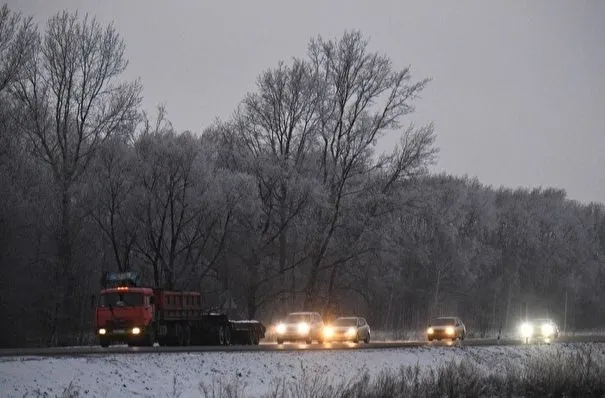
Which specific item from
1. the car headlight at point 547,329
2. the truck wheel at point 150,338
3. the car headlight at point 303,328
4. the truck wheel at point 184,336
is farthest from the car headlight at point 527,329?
the truck wheel at point 150,338

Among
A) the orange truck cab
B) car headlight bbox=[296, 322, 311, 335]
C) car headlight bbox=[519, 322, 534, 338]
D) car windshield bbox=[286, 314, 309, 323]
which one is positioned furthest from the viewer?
car headlight bbox=[519, 322, 534, 338]

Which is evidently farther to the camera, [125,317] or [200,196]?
[200,196]

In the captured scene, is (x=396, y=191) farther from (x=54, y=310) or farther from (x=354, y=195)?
(x=54, y=310)

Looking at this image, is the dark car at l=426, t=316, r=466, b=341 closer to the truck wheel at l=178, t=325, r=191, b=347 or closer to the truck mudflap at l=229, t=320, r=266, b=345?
the truck mudflap at l=229, t=320, r=266, b=345

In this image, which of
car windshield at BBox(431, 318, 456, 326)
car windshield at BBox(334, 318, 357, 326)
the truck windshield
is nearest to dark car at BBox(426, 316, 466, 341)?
car windshield at BBox(431, 318, 456, 326)

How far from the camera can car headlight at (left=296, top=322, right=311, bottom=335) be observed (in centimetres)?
5194

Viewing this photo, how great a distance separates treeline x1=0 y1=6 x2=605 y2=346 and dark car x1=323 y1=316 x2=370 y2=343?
1210cm

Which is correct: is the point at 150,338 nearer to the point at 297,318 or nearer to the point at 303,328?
the point at 303,328

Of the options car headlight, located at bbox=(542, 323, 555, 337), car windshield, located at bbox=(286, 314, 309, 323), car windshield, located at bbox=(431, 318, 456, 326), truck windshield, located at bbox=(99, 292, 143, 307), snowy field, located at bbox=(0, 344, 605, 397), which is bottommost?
snowy field, located at bbox=(0, 344, 605, 397)

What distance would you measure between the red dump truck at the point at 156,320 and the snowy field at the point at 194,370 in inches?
363

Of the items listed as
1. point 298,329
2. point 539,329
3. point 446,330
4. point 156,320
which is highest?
point 156,320

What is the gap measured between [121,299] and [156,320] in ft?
7.55

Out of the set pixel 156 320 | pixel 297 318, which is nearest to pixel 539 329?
pixel 297 318

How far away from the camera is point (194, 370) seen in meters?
30.6
